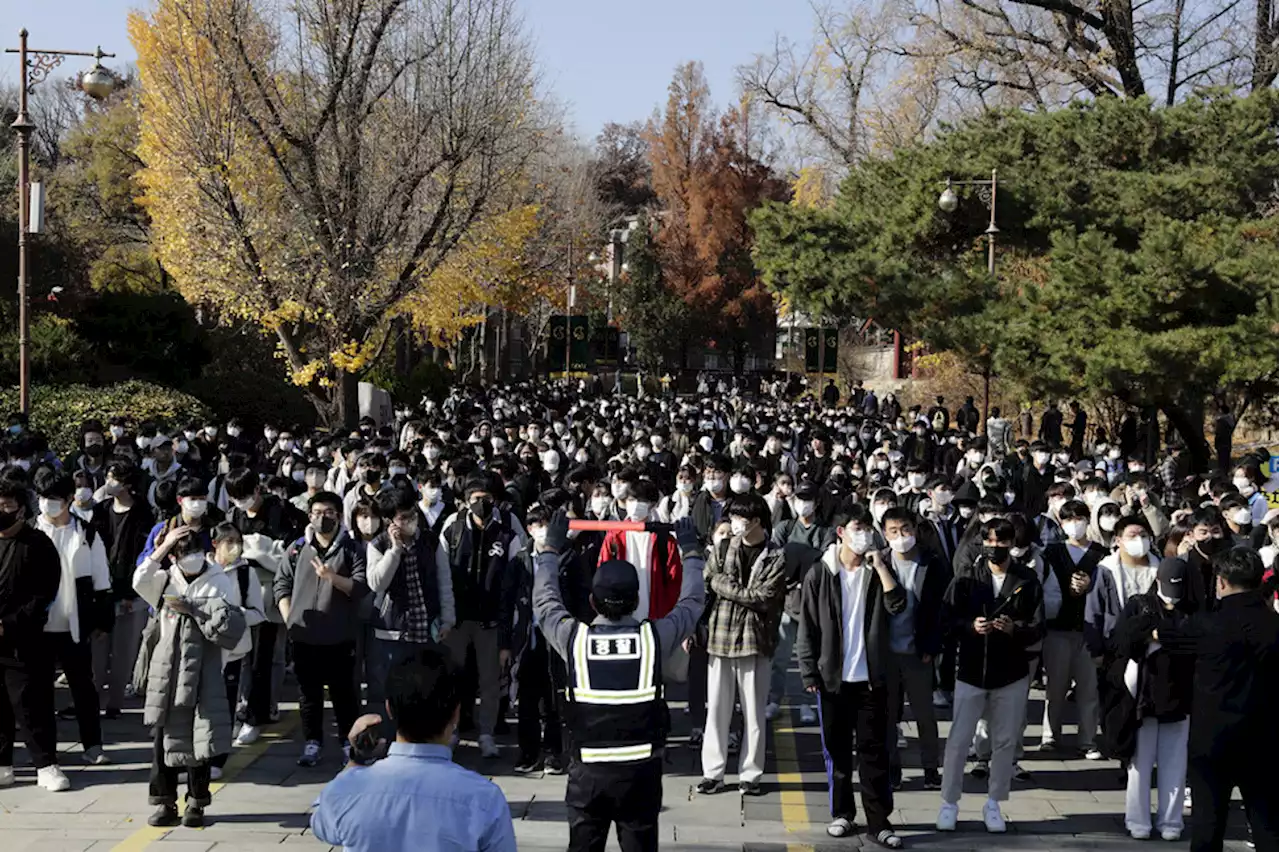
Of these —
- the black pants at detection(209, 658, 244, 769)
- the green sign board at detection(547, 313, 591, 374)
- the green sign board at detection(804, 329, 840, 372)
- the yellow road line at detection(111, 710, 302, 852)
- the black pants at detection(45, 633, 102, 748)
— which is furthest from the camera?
the green sign board at detection(547, 313, 591, 374)

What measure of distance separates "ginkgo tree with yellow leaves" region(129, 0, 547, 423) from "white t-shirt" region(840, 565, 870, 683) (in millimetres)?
17220

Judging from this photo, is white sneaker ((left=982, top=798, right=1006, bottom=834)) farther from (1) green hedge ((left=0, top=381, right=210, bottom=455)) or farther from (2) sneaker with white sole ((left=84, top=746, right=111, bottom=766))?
(1) green hedge ((left=0, top=381, right=210, bottom=455))

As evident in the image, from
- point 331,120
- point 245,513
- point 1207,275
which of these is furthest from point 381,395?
point 245,513

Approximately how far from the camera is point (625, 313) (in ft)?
193

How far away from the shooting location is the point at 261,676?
930 cm

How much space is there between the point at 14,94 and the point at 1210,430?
4861 centimetres

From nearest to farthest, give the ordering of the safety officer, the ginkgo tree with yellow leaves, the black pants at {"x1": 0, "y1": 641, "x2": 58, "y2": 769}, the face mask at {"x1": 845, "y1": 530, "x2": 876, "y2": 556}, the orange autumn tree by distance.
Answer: the safety officer
the face mask at {"x1": 845, "y1": 530, "x2": 876, "y2": 556}
the black pants at {"x1": 0, "y1": 641, "x2": 58, "y2": 769}
the ginkgo tree with yellow leaves
the orange autumn tree

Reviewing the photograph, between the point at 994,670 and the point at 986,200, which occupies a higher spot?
the point at 986,200

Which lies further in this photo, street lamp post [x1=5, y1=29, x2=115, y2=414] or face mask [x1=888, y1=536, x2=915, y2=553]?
street lamp post [x1=5, y1=29, x2=115, y2=414]

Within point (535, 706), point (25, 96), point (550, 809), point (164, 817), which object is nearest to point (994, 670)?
point (550, 809)

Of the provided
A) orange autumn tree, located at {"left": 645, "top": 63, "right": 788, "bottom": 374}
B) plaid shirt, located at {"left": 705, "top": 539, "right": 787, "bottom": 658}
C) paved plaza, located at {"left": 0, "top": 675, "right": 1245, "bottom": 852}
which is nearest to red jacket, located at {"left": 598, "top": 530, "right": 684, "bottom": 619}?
plaid shirt, located at {"left": 705, "top": 539, "right": 787, "bottom": 658}

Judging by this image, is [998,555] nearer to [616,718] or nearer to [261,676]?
[616,718]

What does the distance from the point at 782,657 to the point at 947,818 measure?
10.3ft

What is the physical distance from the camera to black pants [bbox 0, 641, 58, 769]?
7.77m
